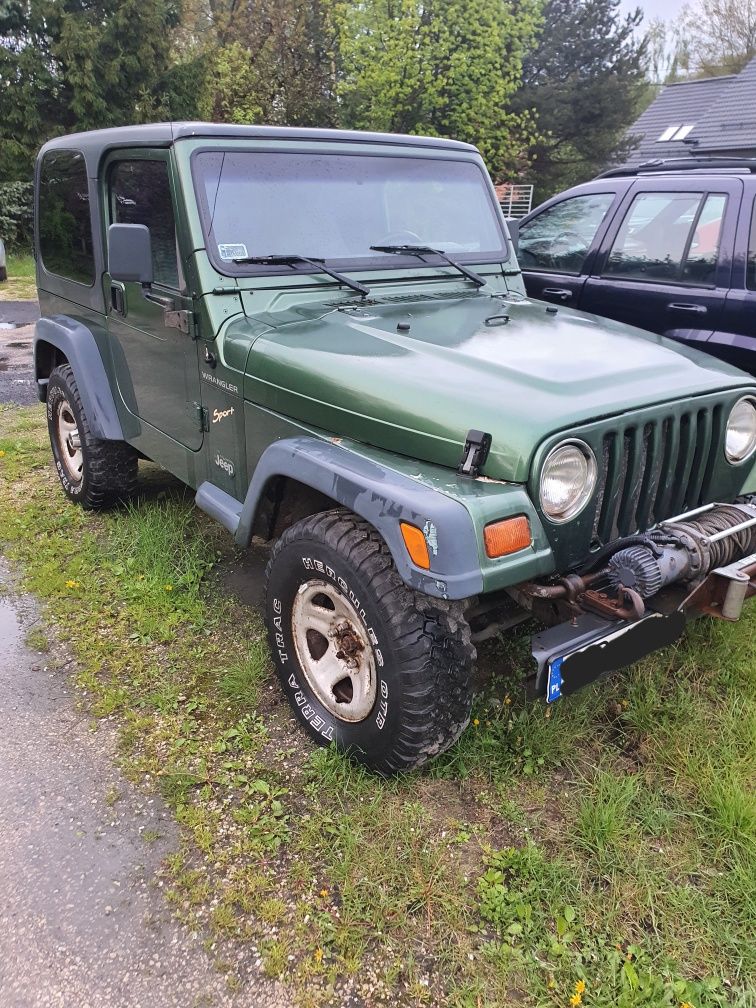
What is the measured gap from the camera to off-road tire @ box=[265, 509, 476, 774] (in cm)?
225

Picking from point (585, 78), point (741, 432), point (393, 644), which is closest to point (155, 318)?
point (393, 644)

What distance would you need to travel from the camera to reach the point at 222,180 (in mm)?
3064

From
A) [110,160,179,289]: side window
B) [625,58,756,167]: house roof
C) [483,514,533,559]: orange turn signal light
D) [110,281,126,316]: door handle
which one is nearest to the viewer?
[483,514,533,559]: orange turn signal light

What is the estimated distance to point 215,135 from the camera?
10.1ft

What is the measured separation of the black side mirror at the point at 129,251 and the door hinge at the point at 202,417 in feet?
1.84

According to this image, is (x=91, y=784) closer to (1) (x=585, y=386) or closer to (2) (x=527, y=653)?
(2) (x=527, y=653)

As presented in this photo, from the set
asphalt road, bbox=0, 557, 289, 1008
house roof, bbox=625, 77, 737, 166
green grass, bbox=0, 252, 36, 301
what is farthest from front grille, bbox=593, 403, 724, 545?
house roof, bbox=625, 77, 737, 166

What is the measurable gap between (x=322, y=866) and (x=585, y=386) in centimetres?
164

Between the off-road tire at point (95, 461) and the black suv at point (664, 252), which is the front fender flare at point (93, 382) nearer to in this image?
the off-road tire at point (95, 461)

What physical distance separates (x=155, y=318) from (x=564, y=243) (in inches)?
126

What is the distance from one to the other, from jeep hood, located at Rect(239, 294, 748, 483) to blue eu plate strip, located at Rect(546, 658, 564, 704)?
1.73 ft

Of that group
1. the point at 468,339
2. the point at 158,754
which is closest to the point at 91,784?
the point at 158,754

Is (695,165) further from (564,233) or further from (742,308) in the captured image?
(742,308)

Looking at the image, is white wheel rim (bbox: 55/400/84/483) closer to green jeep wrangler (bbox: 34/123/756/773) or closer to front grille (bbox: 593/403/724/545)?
green jeep wrangler (bbox: 34/123/756/773)
